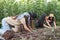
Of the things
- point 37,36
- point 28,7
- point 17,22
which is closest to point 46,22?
point 28,7

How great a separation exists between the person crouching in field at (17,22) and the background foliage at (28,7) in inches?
57.0

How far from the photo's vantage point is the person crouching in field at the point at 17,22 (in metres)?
6.55

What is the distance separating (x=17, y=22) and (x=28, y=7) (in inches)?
76.9

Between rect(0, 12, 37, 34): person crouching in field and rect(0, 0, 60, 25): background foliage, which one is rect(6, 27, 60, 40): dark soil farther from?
rect(0, 0, 60, 25): background foliage

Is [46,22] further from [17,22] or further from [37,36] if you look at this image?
[37,36]

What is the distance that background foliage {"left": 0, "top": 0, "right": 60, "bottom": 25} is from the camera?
850cm

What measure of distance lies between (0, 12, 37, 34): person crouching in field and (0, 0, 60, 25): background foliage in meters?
1.45

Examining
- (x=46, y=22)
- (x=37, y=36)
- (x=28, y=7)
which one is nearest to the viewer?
(x=37, y=36)

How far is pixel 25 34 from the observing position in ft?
21.7

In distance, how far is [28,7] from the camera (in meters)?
8.80

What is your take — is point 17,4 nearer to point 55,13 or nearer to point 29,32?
point 55,13

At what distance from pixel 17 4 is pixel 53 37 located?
8.98ft

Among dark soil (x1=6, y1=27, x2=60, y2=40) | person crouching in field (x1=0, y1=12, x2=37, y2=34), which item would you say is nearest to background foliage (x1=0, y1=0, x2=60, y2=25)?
person crouching in field (x1=0, y1=12, x2=37, y2=34)

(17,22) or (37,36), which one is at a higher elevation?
(17,22)
